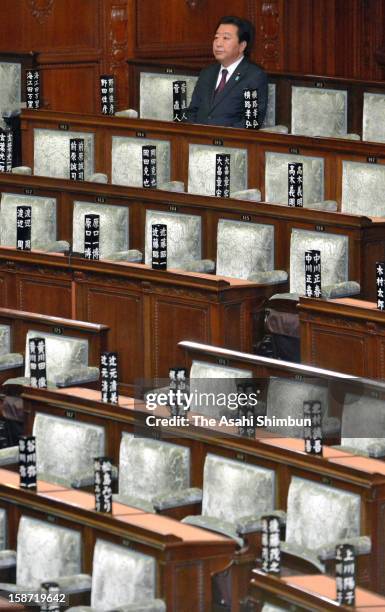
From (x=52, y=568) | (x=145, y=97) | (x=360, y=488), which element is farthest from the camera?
(x=145, y=97)

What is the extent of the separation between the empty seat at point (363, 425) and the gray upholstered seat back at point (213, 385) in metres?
0.18

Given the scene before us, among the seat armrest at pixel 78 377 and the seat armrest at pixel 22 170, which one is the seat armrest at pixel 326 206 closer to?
the seat armrest at pixel 78 377

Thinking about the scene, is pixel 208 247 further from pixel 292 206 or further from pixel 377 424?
pixel 377 424

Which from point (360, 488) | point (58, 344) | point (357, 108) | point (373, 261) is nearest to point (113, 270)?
point (58, 344)

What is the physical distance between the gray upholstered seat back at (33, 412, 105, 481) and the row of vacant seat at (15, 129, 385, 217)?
1.78 feet

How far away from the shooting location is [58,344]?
254cm

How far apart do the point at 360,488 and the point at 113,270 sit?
2.47 feet

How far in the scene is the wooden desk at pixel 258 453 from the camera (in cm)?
194

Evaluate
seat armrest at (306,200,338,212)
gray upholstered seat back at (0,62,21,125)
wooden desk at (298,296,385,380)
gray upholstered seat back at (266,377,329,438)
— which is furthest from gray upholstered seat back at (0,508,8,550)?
gray upholstered seat back at (0,62,21,125)

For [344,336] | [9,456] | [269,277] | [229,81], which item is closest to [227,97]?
[229,81]

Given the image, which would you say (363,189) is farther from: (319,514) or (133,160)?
(319,514)

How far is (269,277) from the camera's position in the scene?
2.54m

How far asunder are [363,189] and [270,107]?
1.38 ft

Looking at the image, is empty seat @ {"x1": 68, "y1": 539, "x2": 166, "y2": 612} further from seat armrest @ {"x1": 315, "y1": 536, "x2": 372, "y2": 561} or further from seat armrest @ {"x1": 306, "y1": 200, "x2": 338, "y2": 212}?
seat armrest @ {"x1": 306, "y1": 200, "x2": 338, "y2": 212}
